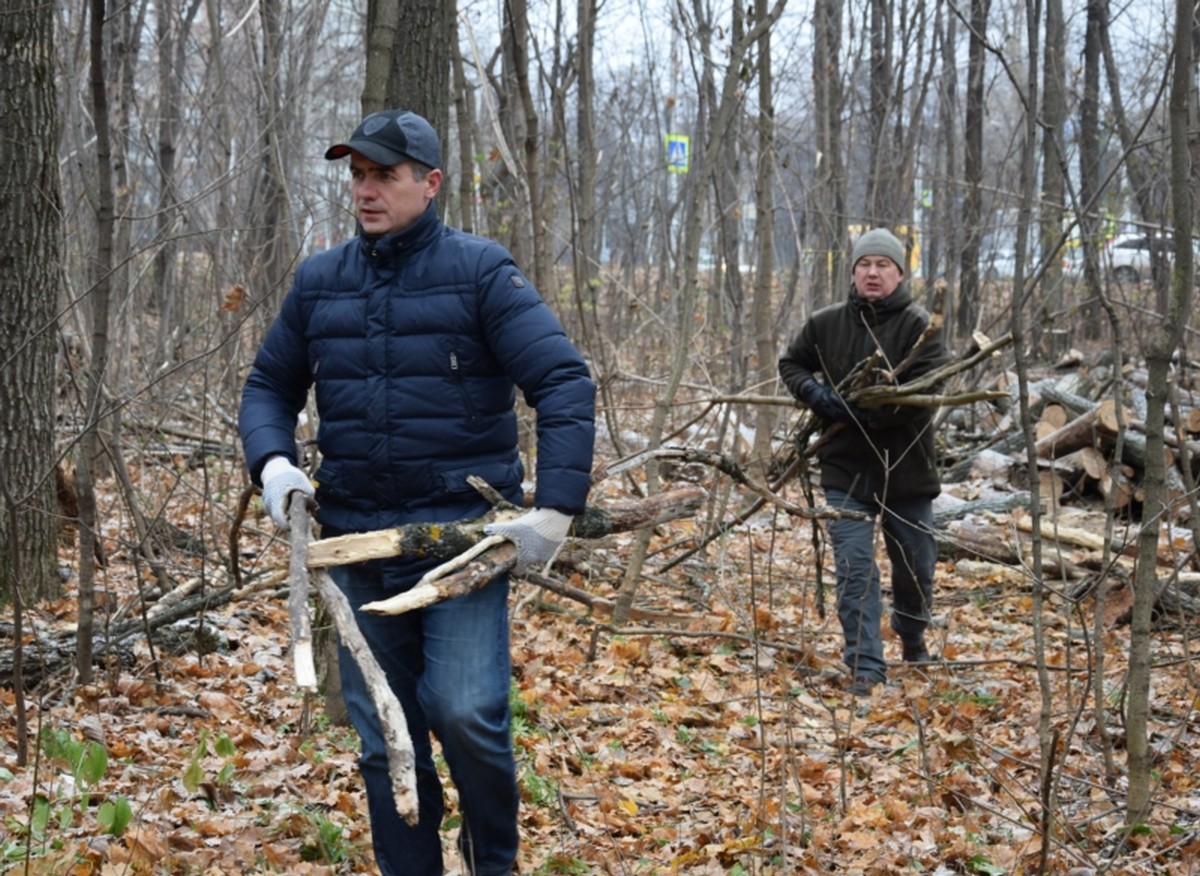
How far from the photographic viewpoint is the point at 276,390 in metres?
3.49

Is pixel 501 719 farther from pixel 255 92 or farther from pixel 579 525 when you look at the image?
pixel 255 92

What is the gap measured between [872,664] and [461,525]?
10.1ft

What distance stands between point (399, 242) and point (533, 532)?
0.83 m

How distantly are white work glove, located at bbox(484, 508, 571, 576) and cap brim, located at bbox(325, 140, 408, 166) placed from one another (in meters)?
0.96

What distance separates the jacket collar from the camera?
3215 mm

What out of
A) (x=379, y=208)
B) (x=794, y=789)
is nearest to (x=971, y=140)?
(x=794, y=789)

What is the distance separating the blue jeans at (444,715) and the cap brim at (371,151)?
3.49ft

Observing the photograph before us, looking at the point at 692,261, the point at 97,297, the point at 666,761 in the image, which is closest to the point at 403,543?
the point at 97,297

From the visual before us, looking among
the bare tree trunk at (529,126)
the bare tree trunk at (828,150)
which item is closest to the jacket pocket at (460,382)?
the bare tree trunk at (529,126)

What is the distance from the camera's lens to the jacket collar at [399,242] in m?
3.21

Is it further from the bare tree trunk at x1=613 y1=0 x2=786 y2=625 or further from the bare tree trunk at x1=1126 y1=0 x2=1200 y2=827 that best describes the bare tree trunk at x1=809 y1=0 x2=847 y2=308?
the bare tree trunk at x1=1126 y1=0 x2=1200 y2=827

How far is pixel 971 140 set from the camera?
55.9ft

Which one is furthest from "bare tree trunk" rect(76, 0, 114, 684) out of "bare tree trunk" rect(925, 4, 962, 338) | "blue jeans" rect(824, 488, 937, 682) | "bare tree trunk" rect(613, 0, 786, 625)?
"bare tree trunk" rect(925, 4, 962, 338)

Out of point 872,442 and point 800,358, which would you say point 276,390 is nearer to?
point 872,442
